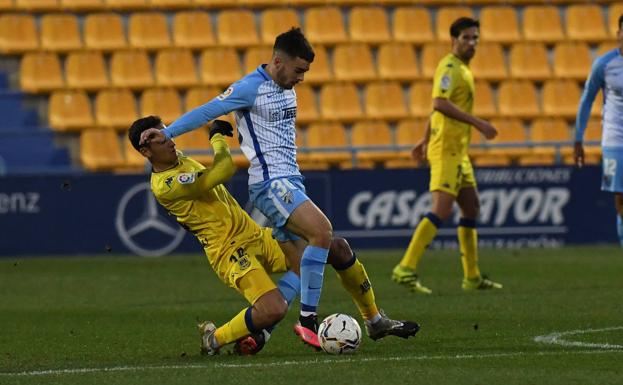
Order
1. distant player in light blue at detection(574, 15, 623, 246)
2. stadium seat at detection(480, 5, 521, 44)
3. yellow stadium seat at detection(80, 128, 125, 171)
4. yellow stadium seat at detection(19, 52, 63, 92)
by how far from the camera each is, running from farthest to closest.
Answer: stadium seat at detection(480, 5, 521, 44) → yellow stadium seat at detection(19, 52, 63, 92) → yellow stadium seat at detection(80, 128, 125, 171) → distant player in light blue at detection(574, 15, 623, 246)

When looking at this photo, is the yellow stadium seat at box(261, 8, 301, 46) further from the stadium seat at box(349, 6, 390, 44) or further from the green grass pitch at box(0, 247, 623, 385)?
the green grass pitch at box(0, 247, 623, 385)

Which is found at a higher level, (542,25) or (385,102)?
(542,25)

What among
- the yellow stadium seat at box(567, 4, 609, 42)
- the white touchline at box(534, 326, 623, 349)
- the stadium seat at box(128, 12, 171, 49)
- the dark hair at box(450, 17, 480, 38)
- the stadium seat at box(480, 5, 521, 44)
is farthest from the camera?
the yellow stadium seat at box(567, 4, 609, 42)

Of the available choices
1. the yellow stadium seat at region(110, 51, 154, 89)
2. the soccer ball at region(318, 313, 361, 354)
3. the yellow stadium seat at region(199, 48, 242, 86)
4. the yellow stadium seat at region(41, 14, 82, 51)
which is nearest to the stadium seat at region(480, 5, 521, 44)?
the yellow stadium seat at region(199, 48, 242, 86)

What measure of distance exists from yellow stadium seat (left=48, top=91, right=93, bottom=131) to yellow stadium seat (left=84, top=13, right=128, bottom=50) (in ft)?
3.21

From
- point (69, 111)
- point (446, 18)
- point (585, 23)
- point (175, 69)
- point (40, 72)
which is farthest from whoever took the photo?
point (585, 23)

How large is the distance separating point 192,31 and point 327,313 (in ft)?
34.7

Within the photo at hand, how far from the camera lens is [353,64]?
767 inches

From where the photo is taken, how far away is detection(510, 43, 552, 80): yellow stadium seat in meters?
20.0

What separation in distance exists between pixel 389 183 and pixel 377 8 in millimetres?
4422

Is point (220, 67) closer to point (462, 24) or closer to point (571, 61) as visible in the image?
point (571, 61)

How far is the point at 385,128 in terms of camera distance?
1872 centimetres

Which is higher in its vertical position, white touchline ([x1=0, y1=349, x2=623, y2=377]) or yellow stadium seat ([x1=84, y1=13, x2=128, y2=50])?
yellow stadium seat ([x1=84, y1=13, x2=128, y2=50])

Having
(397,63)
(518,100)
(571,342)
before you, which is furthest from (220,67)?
(571,342)
